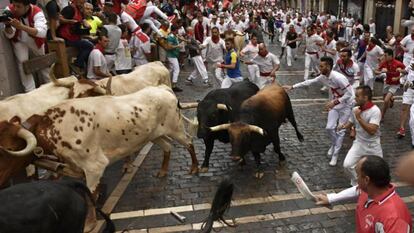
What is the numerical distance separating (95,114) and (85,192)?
6.57 ft

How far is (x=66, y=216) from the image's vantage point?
4.01 meters

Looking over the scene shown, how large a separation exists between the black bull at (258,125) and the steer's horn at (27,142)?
3.28 meters

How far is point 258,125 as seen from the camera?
26.2ft

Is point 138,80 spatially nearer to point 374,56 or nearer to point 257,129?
point 257,129

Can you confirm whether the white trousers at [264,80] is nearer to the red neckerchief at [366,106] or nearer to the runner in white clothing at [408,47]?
the runner in white clothing at [408,47]

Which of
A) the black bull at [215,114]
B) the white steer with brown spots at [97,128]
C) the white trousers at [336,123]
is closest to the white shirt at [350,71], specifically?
the white trousers at [336,123]

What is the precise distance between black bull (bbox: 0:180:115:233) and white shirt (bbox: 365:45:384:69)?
11.8m

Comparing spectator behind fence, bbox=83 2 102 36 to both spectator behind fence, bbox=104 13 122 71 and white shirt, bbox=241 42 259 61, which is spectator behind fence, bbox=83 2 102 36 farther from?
white shirt, bbox=241 42 259 61

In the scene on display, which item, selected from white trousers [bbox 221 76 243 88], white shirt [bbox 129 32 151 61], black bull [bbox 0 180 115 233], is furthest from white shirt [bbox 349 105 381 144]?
white shirt [bbox 129 32 151 61]

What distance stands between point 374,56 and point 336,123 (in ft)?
20.6

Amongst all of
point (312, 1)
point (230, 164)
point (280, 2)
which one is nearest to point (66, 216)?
point (230, 164)

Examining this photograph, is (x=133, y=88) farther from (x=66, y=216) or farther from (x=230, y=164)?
(x=66, y=216)

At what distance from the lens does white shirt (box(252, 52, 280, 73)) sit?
11.8m

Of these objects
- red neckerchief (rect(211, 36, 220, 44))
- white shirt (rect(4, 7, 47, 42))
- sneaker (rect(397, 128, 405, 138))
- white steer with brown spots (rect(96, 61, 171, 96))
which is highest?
white shirt (rect(4, 7, 47, 42))
